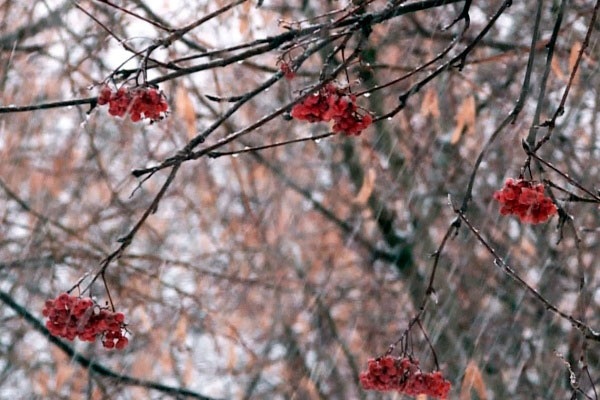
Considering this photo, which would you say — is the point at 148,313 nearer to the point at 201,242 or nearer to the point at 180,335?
the point at 180,335

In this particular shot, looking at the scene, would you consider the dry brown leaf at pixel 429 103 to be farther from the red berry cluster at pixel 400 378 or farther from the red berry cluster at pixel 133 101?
the red berry cluster at pixel 133 101

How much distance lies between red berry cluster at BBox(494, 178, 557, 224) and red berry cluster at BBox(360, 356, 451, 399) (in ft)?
1.33

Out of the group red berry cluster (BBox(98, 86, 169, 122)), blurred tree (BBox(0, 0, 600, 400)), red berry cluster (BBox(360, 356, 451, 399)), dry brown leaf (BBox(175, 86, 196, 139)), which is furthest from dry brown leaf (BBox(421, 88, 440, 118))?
red berry cluster (BBox(98, 86, 169, 122))

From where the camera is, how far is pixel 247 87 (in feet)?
16.2

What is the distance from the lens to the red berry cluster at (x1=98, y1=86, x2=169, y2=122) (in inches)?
81.4

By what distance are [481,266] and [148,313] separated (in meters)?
1.59

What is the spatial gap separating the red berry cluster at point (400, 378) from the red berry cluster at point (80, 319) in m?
0.49

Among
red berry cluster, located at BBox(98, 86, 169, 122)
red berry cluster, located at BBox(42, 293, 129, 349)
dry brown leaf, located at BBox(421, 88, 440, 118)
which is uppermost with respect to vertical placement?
dry brown leaf, located at BBox(421, 88, 440, 118)

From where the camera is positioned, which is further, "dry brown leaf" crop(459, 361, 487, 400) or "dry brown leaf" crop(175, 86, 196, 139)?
"dry brown leaf" crop(175, 86, 196, 139)

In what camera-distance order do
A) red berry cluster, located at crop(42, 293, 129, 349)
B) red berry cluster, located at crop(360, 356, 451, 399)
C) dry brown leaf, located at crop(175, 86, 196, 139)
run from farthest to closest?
1. dry brown leaf, located at crop(175, 86, 196, 139)
2. red berry cluster, located at crop(360, 356, 451, 399)
3. red berry cluster, located at crop(42, 293, 129, 349)

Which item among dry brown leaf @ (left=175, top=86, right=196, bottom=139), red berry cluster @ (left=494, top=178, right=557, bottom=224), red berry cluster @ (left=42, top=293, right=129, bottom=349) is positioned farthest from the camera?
dry brown leaf @ (left=175, top=86, right=196, bottom=139)

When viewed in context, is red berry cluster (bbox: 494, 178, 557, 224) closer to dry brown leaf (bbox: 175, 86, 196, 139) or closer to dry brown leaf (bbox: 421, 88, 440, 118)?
dry brown leaf (bbox: 421, 88, 440, 118)

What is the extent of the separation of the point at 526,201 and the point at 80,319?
2.77 ft

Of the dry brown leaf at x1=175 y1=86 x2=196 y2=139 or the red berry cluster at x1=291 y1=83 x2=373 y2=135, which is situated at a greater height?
the dry brown leaf at x1=175 y1=86 x2=196 y2=139
